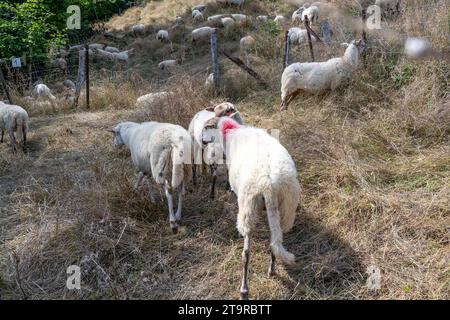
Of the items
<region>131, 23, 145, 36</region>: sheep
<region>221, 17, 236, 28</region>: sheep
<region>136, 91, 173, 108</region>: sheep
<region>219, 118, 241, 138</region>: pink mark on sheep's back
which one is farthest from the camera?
<region>131, 23, 145, 36</region>: sheep

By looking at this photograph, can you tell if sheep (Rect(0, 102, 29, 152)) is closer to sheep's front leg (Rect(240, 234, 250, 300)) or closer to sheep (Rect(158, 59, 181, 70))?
sheep's front leg (Rect(240, 234, 250, 300))

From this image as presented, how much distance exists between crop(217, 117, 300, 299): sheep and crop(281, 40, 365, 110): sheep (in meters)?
3.58

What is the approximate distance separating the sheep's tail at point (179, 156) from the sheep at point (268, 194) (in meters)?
0.75

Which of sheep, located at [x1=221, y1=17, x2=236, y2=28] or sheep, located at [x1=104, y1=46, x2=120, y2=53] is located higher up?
sheep, located at [x1=221, y1=17, x2=236, y2=28]

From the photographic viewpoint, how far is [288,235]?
429 centimetres

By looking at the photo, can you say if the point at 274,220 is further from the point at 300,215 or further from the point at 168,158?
the point at 168,158

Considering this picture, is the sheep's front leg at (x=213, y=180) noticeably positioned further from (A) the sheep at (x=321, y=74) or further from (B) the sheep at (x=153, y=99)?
(A) the sheep at (x=321, y=74)

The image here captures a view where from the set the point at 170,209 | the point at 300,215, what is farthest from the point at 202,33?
the point at 300,215

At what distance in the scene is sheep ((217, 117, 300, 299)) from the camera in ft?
11.0

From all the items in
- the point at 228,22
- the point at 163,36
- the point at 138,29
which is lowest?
the point at 163,36

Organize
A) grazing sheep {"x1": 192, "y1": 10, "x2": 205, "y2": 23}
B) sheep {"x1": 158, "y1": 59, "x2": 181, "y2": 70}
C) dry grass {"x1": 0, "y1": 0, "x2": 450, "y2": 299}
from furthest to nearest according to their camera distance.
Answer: grazing sheep {"x1": 192, "y1": 10, "x2": 205, "y2": 23}, sheep {"x1": 158, "y1": 59, "x2": 181, "y2": 70}, dry grass {"x1": 0, "y1": 0, "x2": 450, "y2": 299}

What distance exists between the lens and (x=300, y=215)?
4.46 meters

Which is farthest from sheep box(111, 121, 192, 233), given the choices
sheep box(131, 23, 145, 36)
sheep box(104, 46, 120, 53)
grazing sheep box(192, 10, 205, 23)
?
sheep box(131, 23, 145, 36)

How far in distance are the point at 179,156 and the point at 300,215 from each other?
1.39m
